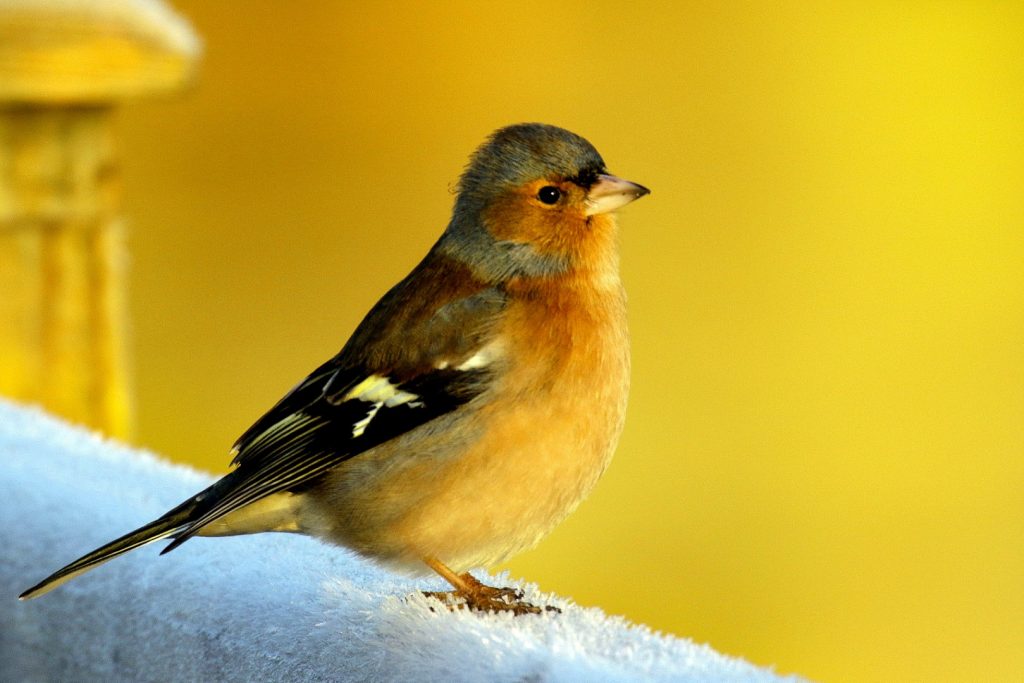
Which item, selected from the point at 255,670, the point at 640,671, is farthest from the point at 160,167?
the point at 640,671

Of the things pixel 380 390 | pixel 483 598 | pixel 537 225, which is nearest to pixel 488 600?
pixel 483 598

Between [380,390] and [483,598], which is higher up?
[380,390]

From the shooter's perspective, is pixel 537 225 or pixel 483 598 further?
pixel 537 225

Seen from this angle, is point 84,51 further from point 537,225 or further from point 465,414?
point 465,414

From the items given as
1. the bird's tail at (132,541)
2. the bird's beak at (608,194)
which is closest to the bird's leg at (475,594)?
the bird's tail at (132,541)

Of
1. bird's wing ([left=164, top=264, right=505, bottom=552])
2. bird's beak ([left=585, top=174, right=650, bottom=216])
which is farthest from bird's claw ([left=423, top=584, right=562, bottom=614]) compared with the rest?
bird's beak ([left=585, top=174, right=650, bottom=216])

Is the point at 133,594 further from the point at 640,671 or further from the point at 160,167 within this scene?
the point at 160,167
